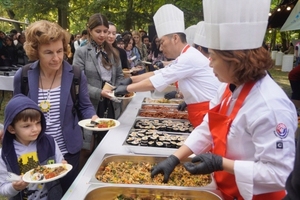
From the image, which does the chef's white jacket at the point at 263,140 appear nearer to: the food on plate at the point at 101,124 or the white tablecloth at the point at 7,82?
the food on plate at the point at 101,124

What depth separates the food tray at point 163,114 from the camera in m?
2.39

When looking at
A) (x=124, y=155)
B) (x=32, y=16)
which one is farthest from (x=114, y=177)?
(x=32, y=16)

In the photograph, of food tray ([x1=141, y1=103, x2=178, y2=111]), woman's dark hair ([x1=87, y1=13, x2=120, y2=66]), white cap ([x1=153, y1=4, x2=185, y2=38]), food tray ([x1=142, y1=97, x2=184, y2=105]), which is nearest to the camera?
white cap ([x1=153, y1=4, x2=185, y2=38])

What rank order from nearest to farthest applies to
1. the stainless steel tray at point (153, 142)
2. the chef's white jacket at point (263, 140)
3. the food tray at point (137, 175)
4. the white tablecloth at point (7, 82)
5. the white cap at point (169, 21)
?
the chef's white jacket at point (263, 140), the food tray at point (137, 175), the stainless steel tray at point (153, 142), the white cap at point (169, 21), the white tablecloth at point (7, 82)

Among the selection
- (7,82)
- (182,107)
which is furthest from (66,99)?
(7,82)

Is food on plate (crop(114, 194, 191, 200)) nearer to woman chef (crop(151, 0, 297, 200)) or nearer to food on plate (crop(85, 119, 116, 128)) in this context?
woman chef (crop(151, 0, 297, 200))

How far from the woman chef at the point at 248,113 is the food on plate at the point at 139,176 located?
0.25 metres

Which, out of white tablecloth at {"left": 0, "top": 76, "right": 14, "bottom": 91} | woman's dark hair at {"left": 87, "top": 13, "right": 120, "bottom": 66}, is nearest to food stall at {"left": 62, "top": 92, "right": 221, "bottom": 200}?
woman's dark hair at {"left": 87, "top": 13, "right": 120, "bottom": 66}

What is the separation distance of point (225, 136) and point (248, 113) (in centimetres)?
14

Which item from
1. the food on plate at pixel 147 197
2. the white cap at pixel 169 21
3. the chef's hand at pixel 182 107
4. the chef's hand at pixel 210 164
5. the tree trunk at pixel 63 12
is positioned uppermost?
the tree trunk at pixel 63 12

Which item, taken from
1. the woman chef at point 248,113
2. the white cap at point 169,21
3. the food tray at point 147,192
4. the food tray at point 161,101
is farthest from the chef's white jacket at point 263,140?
the food tray at point 161,101

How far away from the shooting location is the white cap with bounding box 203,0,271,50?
992mm

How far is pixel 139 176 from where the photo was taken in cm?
137

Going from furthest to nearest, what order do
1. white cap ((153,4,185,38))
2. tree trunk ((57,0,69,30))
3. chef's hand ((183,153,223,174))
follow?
tree trunk ((57,0,69,30)), white cap ((153,4,185,38)), chef's hand ((183,153,223,174))
